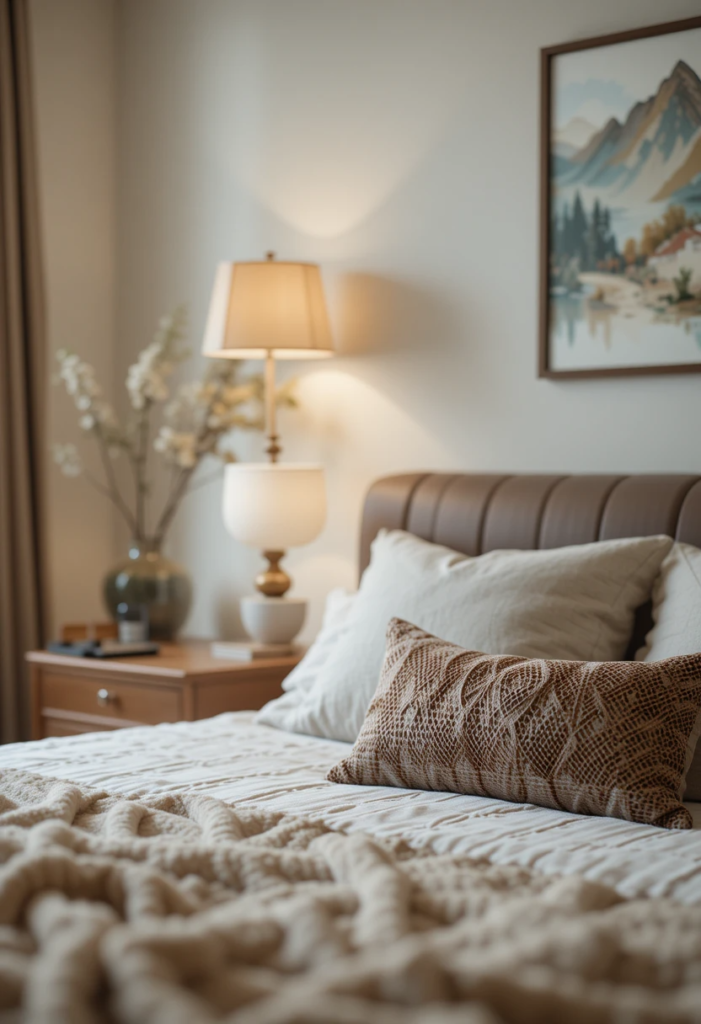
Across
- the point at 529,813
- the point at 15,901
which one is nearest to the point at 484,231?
the point at 529,813

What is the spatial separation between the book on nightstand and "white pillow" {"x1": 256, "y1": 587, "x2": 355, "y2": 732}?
344 mm

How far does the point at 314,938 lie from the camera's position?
113cm

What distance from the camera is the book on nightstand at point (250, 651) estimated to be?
318 cm

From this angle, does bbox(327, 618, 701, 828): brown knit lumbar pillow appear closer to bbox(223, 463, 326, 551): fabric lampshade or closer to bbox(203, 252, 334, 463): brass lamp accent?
bbox(223, 463, 326, 551): fabric lampshade

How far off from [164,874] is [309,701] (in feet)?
3.66

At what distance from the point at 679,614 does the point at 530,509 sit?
60 cm

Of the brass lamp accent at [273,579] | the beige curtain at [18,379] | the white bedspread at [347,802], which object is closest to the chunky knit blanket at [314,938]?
the white bedspread at [347,802]

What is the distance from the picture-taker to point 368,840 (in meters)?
1.52

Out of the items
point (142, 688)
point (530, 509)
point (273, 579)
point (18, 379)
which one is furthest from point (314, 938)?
point (18, 379)

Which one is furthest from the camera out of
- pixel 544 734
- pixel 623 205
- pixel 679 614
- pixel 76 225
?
pixel 76 225

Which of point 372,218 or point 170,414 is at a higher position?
point 372,218

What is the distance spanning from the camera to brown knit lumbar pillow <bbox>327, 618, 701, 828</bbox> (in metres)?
1.83

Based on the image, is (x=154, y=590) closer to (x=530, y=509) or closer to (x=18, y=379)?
(x=18, y=379)

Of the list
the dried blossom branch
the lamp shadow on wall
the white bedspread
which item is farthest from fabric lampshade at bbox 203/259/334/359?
the white bedspread
